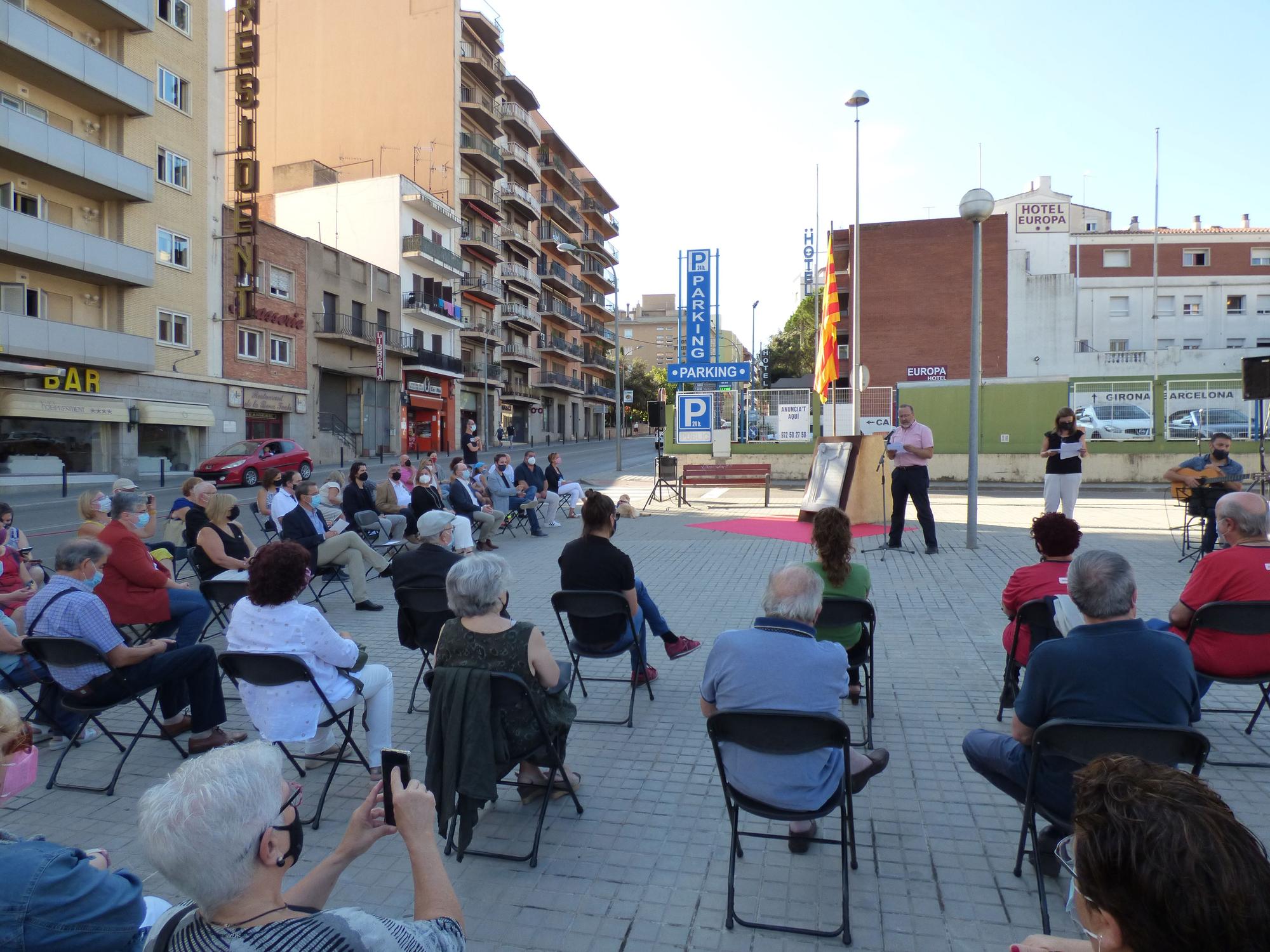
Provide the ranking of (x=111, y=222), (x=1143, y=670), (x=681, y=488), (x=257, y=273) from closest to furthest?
(x=1143, y=670), (x=681, y=488), (x=111, y=222), (x=257, y=273)

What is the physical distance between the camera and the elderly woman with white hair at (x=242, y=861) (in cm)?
164

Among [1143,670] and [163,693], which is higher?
[1143,670]

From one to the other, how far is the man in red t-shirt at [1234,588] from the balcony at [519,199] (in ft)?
179

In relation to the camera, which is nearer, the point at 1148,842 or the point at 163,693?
the point at 1148,842

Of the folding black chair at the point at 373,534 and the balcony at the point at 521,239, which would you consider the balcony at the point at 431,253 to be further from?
the folding black chair at the point at 373,534

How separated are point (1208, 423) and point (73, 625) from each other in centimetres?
2393

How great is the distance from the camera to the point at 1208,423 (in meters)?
20.6

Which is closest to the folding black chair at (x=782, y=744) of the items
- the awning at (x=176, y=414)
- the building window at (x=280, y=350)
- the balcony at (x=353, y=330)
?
the awning at (x=176, y=414)

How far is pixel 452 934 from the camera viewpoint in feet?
6.11

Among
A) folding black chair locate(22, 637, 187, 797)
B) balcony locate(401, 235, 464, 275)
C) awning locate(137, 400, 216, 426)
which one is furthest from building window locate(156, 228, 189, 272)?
folding black chair locate(22, 637, 187, 797)

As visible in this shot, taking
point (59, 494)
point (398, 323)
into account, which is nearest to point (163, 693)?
point (59, 494)

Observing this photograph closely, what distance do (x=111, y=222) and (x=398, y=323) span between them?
17.2 m

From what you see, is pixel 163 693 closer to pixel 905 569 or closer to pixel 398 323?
pixel 905 569

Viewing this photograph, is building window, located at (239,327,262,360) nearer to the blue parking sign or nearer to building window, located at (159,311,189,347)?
building window, located at (159,311,189,347)
